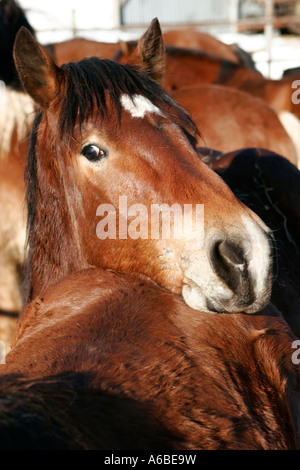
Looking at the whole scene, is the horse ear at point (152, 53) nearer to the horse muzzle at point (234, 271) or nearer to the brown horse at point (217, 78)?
the horse muzzle at point (234, 271)

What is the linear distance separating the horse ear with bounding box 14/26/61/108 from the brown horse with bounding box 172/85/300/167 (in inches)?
109

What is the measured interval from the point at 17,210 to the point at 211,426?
3.14 metres

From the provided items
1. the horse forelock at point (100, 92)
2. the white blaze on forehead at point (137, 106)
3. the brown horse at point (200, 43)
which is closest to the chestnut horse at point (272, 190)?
the horse forelock at point (100, 92)

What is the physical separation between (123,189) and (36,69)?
623mm

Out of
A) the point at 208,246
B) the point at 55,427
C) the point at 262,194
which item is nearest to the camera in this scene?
the point at 55,427

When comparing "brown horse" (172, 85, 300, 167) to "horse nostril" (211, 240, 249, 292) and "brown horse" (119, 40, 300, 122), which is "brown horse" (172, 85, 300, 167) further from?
"horse nostril" (211, 240, 249, 292)

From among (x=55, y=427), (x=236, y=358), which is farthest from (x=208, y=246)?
(x=55, y=427)

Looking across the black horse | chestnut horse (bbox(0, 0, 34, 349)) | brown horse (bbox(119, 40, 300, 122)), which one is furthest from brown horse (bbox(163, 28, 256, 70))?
chestnut horse (bbox(0, 0, 34, 349))

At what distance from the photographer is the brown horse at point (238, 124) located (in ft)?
16.5

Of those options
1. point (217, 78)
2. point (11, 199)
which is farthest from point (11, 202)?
point (217, 78)

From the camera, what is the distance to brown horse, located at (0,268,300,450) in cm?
126

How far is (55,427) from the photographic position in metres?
1.19

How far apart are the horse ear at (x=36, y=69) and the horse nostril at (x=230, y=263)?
3.24ft
